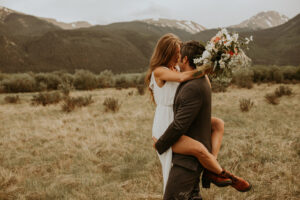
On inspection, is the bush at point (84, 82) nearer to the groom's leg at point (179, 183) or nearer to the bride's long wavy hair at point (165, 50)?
the bride's long wavy hair at point (165, 50)

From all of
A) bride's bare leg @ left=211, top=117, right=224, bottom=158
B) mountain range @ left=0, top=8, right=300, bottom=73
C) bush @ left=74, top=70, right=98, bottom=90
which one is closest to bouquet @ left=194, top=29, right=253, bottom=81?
bride's bare leg @ left=211, top=117, right=224, bottom=158

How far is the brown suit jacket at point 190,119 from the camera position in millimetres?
1845

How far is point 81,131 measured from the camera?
283 inches

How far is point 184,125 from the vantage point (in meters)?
1.84

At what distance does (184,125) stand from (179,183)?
1.71ft

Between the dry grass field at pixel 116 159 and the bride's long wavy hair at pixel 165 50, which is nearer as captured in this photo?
the bride's long wavy hair at pixel 165 50

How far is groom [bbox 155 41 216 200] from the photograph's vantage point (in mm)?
1851

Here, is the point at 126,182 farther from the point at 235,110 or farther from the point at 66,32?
the point at 66,32

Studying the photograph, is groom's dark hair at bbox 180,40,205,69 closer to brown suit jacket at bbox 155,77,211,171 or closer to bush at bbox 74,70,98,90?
brown suit jacket at bbox 155,77,211,171

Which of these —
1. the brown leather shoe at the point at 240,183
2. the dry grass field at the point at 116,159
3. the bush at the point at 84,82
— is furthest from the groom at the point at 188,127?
the bush at the point at 84,82

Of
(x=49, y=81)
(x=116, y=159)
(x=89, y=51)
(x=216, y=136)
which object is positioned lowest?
(x=49, y=81)

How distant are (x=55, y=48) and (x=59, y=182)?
260 ft

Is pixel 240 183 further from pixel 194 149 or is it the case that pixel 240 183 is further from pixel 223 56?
pixel 223 56

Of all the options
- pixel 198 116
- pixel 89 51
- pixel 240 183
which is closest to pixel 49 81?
pixel 198 116
